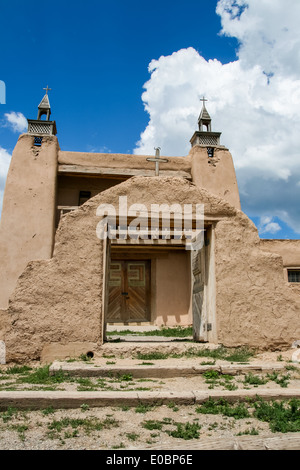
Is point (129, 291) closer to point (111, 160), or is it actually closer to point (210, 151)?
point (111, 160)

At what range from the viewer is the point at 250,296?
6.71 metres

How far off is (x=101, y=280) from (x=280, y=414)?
372cm

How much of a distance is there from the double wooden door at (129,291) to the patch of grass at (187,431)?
1187 cm

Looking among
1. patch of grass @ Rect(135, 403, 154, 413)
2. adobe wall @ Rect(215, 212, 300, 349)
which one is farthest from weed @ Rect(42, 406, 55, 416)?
adobe wall @ Rect(215, 212, 300, 349)

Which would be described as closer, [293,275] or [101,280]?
[101,280]

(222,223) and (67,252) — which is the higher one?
(222,223)

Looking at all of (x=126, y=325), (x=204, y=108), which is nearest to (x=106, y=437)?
(x=126, y=325)

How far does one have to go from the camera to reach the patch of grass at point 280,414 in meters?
3.13

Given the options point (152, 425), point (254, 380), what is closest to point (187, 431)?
point (152, 425)

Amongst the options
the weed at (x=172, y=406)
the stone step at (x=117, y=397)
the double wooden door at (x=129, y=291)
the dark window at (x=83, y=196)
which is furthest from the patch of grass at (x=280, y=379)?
the dark window at (x=83, y=196)

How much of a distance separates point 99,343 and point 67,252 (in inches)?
62.8

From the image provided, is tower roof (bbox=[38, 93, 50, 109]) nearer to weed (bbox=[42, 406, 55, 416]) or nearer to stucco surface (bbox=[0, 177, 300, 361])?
stucco surface (bbox=[0, 177, 300, 361])
